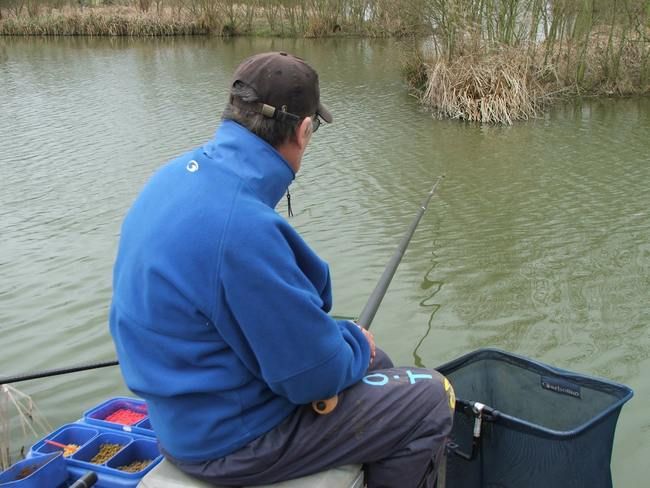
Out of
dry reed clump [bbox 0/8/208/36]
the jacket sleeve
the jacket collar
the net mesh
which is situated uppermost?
dry reed clump [bbox 0/8/208/36]

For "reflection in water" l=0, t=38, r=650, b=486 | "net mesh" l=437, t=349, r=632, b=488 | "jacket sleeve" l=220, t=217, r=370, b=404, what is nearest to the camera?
"jacket sleeve" l=220, t=217, r=370, b=404

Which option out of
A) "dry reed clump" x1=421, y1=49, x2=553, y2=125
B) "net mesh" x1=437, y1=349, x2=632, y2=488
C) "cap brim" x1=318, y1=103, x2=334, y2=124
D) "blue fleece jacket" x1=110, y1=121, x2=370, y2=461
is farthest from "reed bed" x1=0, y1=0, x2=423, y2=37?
"blue fleece jacket" x1=110, y1=121, x2=370, y2=461

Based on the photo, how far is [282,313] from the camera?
59.0 inches

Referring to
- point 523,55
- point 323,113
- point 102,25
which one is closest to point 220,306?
point 323,113

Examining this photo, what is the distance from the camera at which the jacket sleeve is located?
145cm

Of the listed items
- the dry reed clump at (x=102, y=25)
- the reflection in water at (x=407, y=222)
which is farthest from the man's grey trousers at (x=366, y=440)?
the dry reed clump at (x=102, y=25)

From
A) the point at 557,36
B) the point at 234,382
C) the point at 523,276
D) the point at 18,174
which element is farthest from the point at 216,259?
the point at 557,36

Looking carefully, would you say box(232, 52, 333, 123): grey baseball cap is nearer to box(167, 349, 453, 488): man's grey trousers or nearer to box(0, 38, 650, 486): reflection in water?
box(167, 349, 453, 488): man's grey trousers

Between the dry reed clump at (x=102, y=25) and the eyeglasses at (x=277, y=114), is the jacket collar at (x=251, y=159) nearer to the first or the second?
the eyeglasses at (x=277, y=114)

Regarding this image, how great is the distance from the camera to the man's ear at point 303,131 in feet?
5.36

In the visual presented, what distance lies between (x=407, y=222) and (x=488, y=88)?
516 centimetres

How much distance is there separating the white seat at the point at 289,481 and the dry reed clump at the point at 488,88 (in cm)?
920

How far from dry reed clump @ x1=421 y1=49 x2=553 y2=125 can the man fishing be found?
9085 mm

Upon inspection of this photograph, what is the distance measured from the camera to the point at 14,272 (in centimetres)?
521
